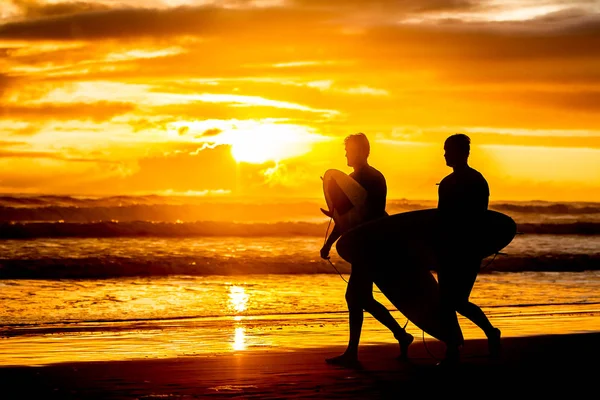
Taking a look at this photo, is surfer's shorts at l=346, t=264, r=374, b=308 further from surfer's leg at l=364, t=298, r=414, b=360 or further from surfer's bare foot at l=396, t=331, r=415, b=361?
surfer's bare foot at l=396, t=331, r=415, b=361

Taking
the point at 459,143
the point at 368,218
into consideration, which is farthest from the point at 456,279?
the point at 459,143

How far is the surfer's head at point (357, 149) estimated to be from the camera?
8516 millimetres

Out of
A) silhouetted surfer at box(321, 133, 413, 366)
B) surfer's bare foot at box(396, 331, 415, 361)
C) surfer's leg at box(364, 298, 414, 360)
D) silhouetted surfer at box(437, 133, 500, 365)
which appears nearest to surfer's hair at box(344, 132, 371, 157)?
silhouetted surfer at box(321, 133, 413, 366)

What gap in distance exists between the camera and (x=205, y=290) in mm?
18016

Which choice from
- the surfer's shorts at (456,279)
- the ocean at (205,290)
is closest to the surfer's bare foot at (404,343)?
the surfer's shorts at (456,279)

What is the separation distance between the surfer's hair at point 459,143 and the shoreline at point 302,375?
6.56 feet

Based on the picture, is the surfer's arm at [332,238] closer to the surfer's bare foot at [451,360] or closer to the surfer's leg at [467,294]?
the surfer's leg at [467,294]

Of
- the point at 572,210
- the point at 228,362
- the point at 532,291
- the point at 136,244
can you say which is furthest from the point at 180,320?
the point at 572,210

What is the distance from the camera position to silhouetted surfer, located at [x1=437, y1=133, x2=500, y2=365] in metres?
8.22

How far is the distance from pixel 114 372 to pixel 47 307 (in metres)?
7.02

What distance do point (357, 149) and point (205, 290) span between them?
10057mm

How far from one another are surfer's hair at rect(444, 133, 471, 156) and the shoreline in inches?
78.8

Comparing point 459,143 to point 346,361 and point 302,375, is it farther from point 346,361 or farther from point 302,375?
point 302,375

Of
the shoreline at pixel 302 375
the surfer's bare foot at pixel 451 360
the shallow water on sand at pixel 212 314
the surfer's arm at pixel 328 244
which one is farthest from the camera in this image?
the shallow water on sand at pixel 212 314
